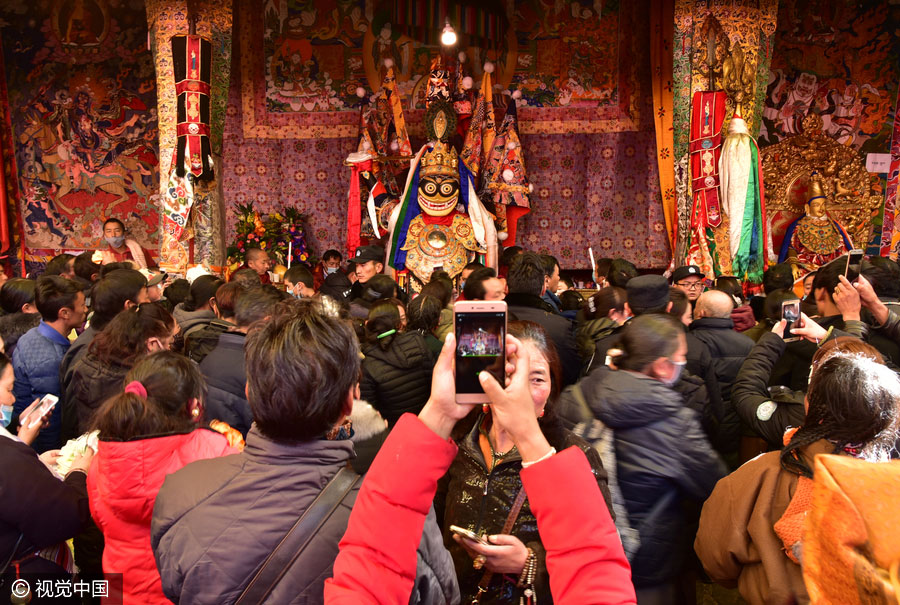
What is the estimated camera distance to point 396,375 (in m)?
2.57

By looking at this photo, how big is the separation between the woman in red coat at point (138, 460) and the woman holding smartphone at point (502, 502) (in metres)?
0.63

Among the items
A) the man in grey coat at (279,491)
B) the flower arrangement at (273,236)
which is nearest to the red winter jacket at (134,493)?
the man in grey coat at (279,491)

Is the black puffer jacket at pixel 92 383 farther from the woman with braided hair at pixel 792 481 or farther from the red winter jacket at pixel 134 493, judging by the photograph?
the woman with braided hair at pixel 792 481

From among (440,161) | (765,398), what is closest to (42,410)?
(765,398)

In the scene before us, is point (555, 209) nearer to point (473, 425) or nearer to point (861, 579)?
point (473, 425)

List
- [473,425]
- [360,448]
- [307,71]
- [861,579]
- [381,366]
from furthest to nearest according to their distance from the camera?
[307,71], [381,366], [360,448], [473,425], [861,579]

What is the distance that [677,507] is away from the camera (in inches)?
65.1

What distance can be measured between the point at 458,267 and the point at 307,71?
3.45 m

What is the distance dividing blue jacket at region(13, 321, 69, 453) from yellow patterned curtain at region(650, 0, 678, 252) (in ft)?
21.9

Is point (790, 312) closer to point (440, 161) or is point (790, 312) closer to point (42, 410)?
point (42, 410)

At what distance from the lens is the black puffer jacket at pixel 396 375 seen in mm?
2549

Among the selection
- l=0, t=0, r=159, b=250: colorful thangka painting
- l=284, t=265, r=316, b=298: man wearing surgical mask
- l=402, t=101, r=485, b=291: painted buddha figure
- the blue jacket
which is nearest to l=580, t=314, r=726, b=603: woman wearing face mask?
the blue jacket

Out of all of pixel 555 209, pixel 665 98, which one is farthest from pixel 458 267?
pixel 665 98

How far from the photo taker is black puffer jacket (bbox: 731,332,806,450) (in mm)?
1963
